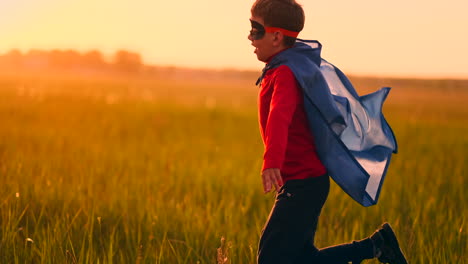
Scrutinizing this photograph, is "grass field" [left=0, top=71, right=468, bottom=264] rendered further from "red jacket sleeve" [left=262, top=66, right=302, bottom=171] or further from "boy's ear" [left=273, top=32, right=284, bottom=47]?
"boy's ear" [left=273, top=32, right=284, bottom=47]

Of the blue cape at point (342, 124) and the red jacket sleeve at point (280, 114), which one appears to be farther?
the blue cape at point (342, 124)

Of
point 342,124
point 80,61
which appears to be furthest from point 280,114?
point 80,61

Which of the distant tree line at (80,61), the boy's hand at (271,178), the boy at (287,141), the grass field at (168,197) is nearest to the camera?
the boy's hand at (271,178)

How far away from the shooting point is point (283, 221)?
2230mm

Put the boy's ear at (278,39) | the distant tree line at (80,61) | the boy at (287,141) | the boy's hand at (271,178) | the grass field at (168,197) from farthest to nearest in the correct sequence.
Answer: the distant tree line at (80,61)
the grass field at (168,197)
the boy's ear at (278,39)
the boy at (287,141)
the boy's hand at (271,178)

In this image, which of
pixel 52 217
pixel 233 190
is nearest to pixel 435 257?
pixel 233 190

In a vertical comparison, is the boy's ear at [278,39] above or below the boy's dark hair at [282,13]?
below

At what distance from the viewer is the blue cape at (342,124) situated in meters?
2.25

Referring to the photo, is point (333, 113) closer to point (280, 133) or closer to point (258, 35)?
point (280, 133)

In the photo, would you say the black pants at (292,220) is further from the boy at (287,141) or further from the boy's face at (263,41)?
the boy's face at (263,41)

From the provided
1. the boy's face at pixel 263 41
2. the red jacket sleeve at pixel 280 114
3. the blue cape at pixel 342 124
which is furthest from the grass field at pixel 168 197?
the boy's face at pixel 263 41

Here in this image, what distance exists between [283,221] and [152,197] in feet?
6.67

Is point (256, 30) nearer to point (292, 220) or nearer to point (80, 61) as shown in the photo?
point (292, 220)

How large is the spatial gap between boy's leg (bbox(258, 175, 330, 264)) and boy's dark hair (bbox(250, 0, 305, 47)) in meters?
0.76
